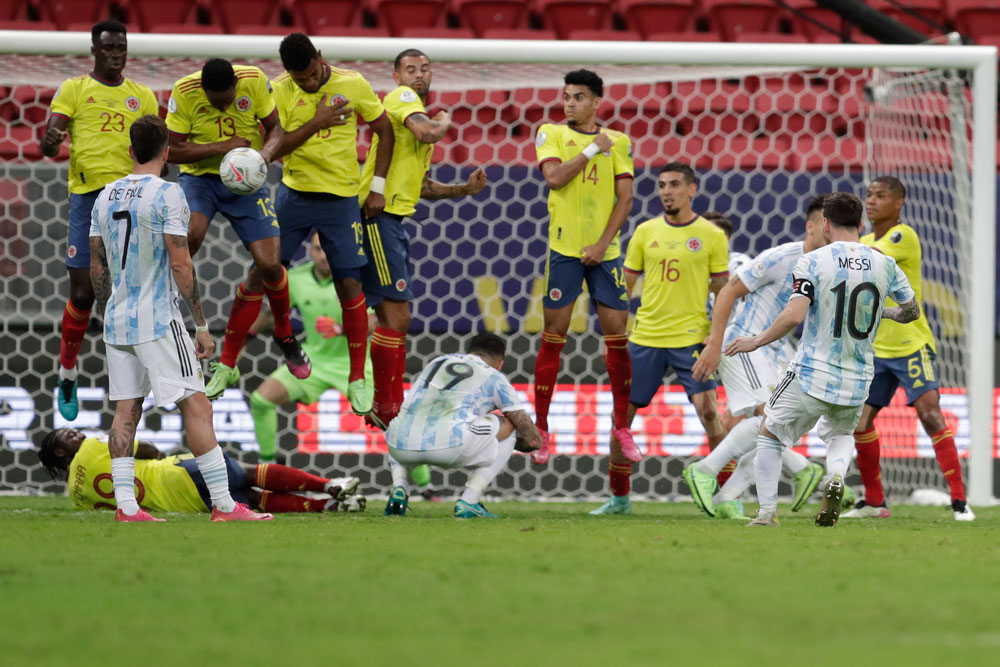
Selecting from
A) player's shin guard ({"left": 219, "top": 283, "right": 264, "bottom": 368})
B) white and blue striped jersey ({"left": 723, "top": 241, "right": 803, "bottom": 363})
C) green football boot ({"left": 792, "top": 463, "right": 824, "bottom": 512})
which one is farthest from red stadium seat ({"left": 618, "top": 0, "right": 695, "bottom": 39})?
player's shin guard ({"left": 219, "top": 283, "right": 264, "bottom": 368})

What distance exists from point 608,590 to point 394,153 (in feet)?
15.4

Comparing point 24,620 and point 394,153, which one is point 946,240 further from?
point 24,620

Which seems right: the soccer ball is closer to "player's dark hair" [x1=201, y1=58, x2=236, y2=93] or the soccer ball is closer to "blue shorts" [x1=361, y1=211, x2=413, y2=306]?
"player's dark hair" [x1=201, y1=58, x2=236, y2=93]

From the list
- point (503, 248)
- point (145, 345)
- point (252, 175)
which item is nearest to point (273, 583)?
point (145, 345)

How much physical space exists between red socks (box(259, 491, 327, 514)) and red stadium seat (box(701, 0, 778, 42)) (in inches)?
314

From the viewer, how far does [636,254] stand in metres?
8.62

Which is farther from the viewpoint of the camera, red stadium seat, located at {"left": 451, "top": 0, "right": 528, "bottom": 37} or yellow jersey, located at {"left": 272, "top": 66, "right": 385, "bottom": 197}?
red stadium seat, located at {"left": 451, "top": 0, "right": 528, "bottom": 37}

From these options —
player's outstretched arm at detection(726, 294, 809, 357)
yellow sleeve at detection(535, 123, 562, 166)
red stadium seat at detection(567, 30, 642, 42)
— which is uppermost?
red stadium seat at detection(567, 30, 642, 42)

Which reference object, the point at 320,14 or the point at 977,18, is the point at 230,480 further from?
the point at 977,18

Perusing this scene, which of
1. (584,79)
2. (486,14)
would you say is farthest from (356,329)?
(486,14)

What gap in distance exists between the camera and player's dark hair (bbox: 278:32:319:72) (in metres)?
7.64

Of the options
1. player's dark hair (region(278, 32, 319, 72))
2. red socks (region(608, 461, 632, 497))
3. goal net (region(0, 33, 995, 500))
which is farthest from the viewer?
goal net (region(0, 33, 995, 500))

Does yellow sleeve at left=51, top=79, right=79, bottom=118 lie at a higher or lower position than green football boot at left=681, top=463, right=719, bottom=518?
higher

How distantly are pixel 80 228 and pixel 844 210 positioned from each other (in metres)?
4.55
